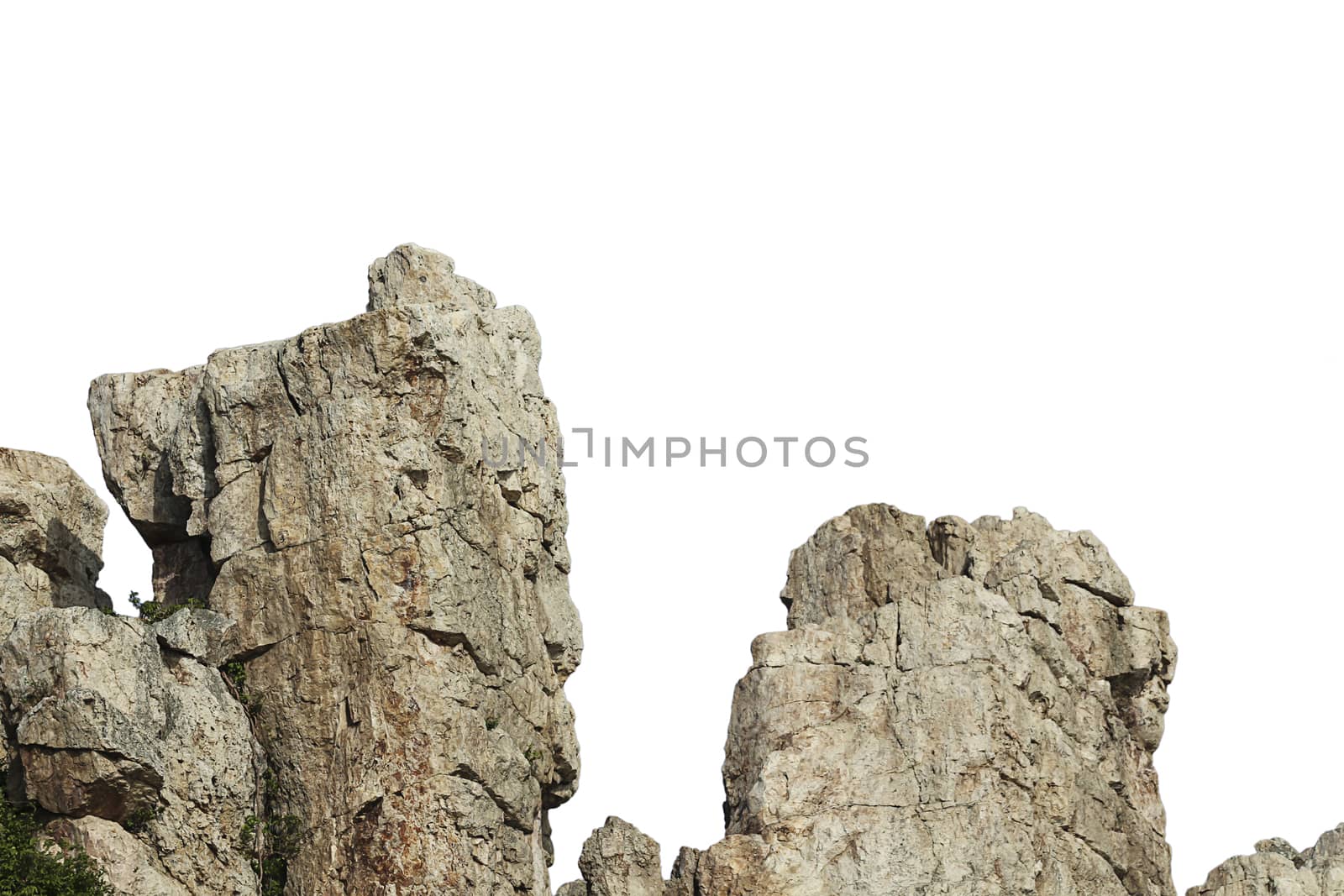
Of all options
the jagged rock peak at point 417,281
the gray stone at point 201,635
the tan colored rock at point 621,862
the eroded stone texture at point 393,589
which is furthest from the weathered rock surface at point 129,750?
the jagged rock peak at point 417,281

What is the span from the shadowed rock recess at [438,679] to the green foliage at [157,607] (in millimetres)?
156

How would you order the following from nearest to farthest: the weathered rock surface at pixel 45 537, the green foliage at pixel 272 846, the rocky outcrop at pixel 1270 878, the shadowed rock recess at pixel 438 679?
the shadowed rock recess at pixel 438 679
the green foliage at pixel 272 846
the rocky outcrop at pixel 1270 878
the weathered rock surface at pixel 45 537

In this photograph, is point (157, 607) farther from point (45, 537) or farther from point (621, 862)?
point (621, 862)

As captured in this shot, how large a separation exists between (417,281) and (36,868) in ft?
61.0

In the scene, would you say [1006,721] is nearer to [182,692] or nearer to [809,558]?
[809,558]

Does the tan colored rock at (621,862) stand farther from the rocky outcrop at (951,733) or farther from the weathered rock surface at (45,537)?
the weathered rock surface at (45,537)

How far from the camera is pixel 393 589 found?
63.7 m

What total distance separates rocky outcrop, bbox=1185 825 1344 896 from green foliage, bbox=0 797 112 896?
27.2 meters

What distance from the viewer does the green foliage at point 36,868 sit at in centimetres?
5703

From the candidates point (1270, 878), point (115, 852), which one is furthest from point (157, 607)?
point (1270, 878)

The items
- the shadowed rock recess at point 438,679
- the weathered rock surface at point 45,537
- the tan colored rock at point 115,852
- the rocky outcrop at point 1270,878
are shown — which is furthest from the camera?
the weathered rock surface at point 45,537

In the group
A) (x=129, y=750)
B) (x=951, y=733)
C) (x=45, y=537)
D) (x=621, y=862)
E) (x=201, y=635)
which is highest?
(x=45, y=537)

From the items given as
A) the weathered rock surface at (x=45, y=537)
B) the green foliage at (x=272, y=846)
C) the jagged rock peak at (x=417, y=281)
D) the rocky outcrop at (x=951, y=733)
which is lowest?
the green foliage at (x=272, y=846)

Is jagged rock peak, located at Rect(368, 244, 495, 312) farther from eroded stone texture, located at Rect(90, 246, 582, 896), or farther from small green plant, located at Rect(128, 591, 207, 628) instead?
small green plant, located at Rect(128, 591, 207, 628)
